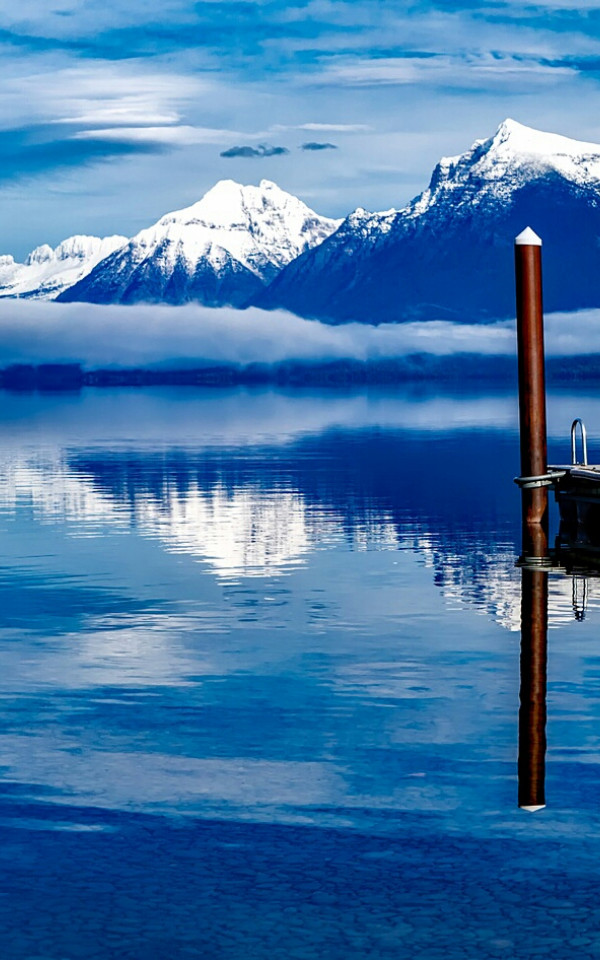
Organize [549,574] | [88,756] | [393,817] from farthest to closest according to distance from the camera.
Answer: [549,574]
[88,756]
[393,817]

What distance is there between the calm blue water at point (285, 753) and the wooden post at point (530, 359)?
7.05 feet

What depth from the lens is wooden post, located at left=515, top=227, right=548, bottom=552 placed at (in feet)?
119

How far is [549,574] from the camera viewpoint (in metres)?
31.4

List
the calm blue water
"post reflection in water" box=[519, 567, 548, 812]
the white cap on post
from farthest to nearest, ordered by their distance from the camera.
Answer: the white cap on post
"post reflection in water" box=[519, 567, 548, 812]
the calm blue water

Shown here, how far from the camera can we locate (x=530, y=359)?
3625 centimetres

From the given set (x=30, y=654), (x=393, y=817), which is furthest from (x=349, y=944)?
(x=30, y=654)

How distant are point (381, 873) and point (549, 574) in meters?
18.9

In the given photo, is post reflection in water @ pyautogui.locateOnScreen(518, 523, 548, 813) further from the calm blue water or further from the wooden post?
the wooden post

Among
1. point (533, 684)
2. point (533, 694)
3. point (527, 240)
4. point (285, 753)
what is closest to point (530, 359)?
point (527, 240)

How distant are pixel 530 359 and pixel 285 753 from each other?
20.6m

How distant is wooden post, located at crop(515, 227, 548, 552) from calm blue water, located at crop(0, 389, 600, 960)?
2.15 m

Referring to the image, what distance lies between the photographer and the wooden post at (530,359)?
3625cm

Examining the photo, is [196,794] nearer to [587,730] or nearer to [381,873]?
[381,873]

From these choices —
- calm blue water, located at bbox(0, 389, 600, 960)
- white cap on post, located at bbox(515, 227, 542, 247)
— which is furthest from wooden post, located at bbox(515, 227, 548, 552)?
calm blue water, located at bbox(0, 389, 600, 960)
